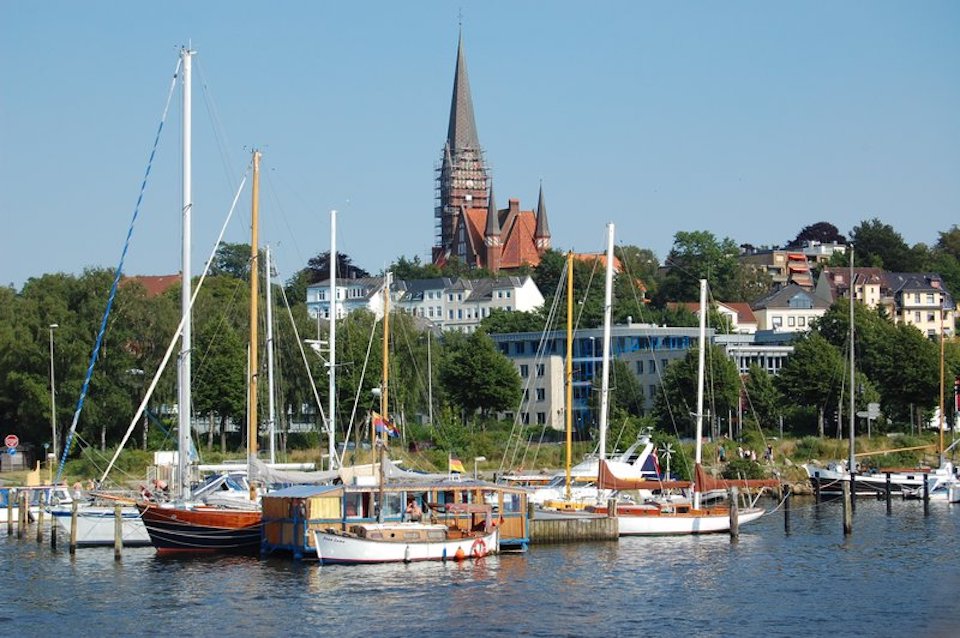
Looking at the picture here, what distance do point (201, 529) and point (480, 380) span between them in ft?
189

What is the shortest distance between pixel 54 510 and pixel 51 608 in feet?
55.8

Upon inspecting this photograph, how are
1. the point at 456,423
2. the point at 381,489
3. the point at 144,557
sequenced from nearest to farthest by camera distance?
the point at 381,489 → the point at 144,557 → the point at 456,423

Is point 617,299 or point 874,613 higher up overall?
point 617,299

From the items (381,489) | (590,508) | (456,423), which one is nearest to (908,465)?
(456,423)

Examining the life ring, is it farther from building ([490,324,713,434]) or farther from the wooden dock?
building ([490,324,713,434])

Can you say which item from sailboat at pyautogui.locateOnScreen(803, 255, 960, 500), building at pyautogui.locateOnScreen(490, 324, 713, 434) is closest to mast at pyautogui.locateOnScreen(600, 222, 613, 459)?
sailboat at pyautogui.locateOnScreen(803, 255, 960, 500)

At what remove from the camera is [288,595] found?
45.9 meters

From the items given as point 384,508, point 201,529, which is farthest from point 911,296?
point 201,529

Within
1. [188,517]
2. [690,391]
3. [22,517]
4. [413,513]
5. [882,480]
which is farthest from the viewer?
[690,391]

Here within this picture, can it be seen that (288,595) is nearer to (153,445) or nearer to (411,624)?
(411,624)

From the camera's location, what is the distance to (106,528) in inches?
2298

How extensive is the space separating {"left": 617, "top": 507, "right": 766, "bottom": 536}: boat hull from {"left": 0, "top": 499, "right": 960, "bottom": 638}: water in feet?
3.39

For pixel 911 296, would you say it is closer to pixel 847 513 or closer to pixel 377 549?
pixel 847 513

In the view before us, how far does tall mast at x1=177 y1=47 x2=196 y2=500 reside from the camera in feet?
170
